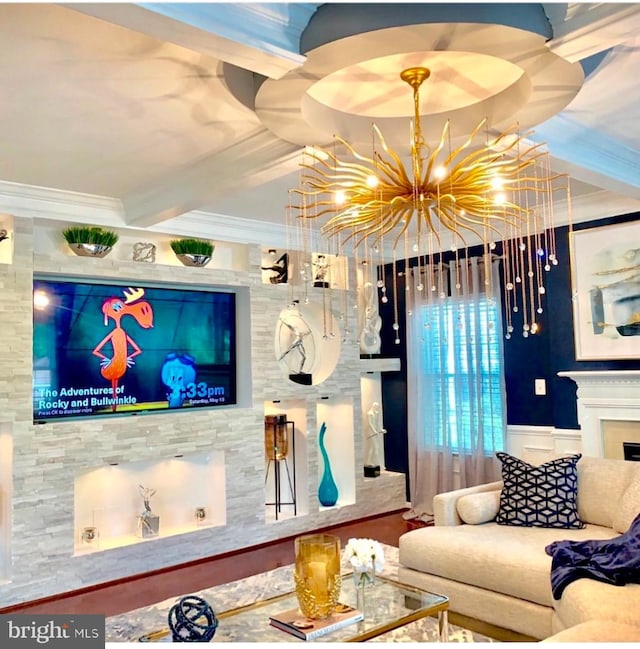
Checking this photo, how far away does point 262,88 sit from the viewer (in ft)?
7.84

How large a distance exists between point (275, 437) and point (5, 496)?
7.03 feet

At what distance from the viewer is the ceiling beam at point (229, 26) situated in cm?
176

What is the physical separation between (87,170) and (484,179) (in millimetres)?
2390

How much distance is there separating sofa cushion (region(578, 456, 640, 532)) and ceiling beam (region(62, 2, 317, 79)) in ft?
9.74

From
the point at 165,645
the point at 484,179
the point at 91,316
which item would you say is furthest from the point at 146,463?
the point at 484,179

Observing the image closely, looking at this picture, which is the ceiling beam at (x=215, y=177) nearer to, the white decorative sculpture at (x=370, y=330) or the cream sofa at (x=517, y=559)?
the cream sofa at (x=517, y=559)

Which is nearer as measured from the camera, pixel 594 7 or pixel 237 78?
pixel 594 7

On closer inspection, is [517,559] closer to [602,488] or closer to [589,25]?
[602,488]

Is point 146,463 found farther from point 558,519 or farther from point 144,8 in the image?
point 144,8

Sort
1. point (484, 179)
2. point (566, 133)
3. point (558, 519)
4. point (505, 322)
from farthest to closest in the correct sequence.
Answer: point (505, 322) → point (558, 519) → point (566, 133) → point (484, 179)

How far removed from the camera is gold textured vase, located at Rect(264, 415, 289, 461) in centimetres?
540

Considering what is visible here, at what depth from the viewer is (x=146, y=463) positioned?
4.83m

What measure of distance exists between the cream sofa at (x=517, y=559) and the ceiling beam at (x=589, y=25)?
83.9 inches

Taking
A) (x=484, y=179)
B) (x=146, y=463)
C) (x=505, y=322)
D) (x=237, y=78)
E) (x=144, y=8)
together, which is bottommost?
(x=146, y=463)
